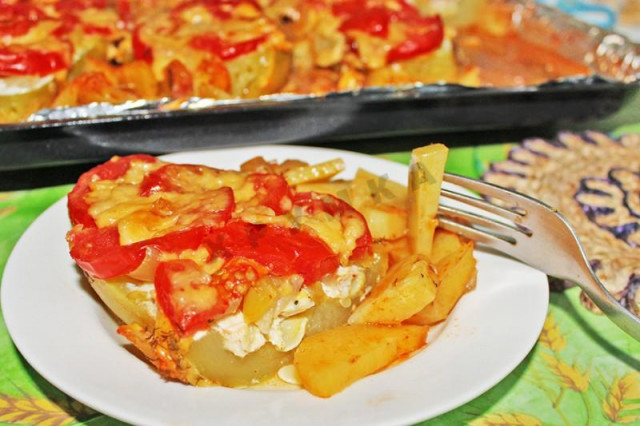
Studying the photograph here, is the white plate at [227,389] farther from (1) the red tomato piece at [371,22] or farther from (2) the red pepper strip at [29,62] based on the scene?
(1) the red tomato piece at [371,22]

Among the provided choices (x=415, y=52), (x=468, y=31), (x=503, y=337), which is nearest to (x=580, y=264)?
(x=503, y=337)

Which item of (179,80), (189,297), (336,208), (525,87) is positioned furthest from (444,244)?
(179,80)

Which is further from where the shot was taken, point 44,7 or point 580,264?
point 44,7

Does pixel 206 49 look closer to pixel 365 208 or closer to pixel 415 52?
pixel 415 52

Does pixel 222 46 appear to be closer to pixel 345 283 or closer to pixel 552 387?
pixel 345 283

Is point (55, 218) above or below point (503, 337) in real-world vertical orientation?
below

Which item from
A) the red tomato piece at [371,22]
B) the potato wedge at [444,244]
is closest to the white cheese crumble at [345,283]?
the potato wedge at [444,244]

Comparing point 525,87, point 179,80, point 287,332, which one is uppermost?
point 525,87
